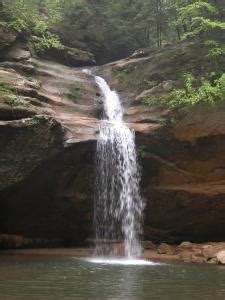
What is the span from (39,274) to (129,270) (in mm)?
3072

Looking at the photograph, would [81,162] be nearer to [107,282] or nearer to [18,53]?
[18,53]

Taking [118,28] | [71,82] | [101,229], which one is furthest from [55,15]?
[101,229]

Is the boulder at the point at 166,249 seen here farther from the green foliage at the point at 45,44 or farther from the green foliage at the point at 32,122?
the green foliage at the point at 45,44

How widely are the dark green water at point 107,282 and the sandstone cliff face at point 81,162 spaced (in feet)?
17.4

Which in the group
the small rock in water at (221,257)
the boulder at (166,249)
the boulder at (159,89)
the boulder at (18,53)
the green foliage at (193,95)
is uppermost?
the boulder at (18,53)

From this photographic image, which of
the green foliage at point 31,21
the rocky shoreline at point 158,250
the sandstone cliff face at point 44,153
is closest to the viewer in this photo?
the sandstone cliff face at point 44,153

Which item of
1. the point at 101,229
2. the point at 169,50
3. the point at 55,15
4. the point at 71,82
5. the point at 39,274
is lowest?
the point at 39,274

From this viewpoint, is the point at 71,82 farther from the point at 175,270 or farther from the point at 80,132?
the point at 175,270

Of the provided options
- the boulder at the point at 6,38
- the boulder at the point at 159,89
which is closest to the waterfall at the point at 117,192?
the boulder at the point at 159,89

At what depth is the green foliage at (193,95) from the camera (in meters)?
20.6

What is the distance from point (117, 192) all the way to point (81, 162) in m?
2.22

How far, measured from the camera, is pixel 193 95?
20984 mm

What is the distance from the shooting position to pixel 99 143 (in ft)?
66.8

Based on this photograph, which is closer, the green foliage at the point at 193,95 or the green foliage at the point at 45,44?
the green foliage at the point at 193,95
